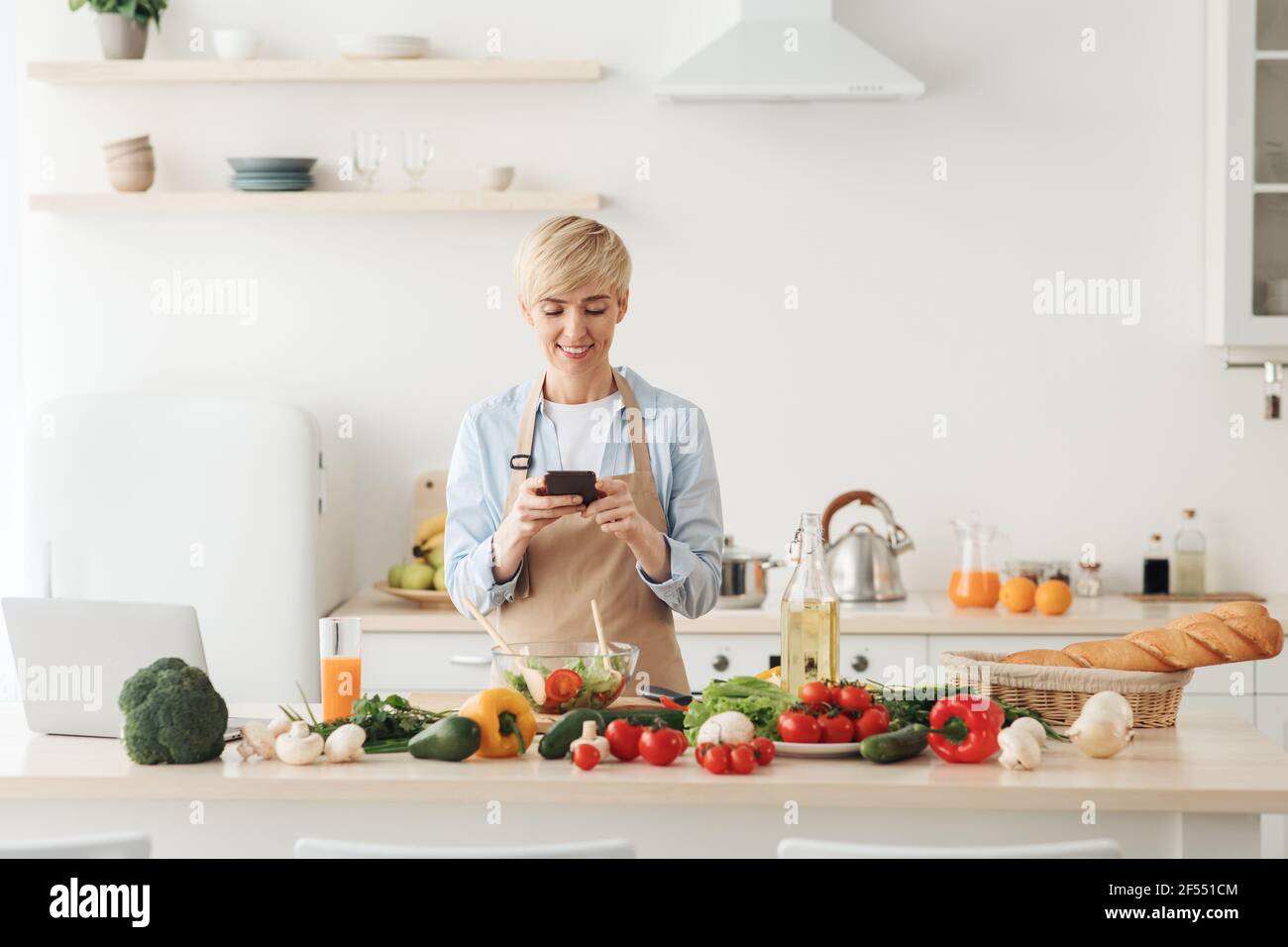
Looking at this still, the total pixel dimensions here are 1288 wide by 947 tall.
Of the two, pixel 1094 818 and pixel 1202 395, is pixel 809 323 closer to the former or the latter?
pixel 1202 395

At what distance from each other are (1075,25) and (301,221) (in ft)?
7.11

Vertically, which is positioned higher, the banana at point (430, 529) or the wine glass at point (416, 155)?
the wine glass at point (416, 155)

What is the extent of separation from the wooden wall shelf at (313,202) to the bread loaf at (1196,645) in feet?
7.05

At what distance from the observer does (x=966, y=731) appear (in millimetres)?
1828

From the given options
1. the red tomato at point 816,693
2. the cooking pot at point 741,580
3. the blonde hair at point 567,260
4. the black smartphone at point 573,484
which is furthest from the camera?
the cooking pot at point 741,580

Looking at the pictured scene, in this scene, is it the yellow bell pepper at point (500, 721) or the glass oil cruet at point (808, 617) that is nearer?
the yellow bell pepper at point (500, 721)

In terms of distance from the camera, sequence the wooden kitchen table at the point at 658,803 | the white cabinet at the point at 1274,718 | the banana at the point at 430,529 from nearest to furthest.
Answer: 1. the wooden kitchen table at the point at 658,803
2. the white cabinet at the point at 1274,718
3. the banana at the point at 430,529

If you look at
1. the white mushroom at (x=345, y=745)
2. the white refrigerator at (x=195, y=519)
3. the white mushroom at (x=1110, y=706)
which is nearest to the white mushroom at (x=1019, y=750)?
the white mushroom at (x=1110, y=706)

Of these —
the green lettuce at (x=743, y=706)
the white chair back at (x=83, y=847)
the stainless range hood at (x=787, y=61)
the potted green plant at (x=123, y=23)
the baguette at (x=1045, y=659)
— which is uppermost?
the potted green plant at (x=123, y=23)

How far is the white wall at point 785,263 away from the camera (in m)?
3.92

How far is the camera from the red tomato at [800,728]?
Answer: 6.10ft

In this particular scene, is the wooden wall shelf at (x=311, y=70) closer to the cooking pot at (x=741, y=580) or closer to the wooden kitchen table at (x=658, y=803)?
the cooking pot at (x=741, y=580)

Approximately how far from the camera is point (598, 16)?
12.9ft

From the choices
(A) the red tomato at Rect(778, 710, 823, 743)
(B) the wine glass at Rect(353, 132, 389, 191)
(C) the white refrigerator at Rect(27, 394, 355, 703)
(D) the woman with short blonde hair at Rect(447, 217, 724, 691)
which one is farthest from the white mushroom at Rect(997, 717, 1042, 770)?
(B) the wine glass at Rect(353, 132, 389, 191)
